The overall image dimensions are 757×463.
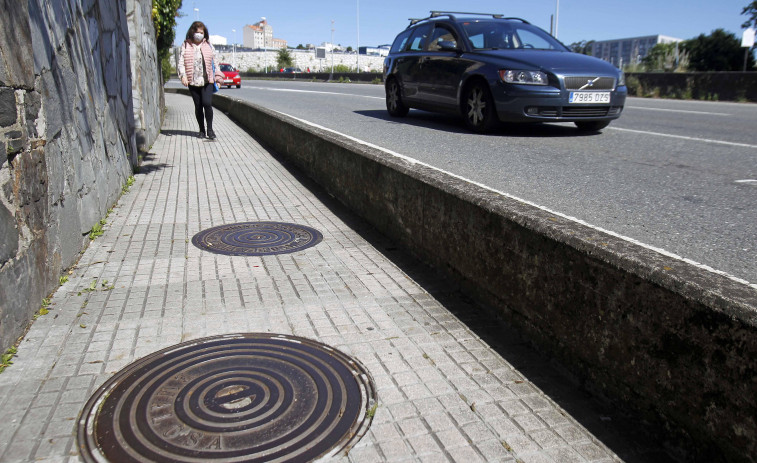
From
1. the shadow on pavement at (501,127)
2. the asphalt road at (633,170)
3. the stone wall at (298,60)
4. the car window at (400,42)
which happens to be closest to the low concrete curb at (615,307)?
the asphalt road at (633,170)

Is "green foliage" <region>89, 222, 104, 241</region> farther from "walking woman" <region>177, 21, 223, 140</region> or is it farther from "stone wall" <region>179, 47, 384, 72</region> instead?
"stone wall" <region>179, 47, 384, 72</region>

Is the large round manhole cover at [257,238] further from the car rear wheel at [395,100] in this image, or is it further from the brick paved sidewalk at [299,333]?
the car rear wheel at [395,100]

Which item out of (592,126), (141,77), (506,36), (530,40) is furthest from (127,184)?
(592,126)

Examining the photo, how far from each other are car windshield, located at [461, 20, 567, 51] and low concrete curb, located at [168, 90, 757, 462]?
6.64 meters

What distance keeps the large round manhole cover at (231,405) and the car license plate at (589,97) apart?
6.98 meters

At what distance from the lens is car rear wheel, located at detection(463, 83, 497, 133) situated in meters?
9.21

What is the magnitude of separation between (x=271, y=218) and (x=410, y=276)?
199 cm

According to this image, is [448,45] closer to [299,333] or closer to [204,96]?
[204,96]

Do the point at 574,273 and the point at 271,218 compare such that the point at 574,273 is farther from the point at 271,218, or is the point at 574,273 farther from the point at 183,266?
the point at 271,218

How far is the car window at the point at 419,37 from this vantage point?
37.2 ft

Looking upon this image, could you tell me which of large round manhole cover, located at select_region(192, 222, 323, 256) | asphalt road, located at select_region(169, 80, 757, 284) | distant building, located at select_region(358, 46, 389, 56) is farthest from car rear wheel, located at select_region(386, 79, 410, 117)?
distant building, located at select_region(358, 46, 389, 56)

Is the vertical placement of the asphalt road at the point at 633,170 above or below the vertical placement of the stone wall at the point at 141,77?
below

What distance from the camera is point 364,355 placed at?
9.49ft

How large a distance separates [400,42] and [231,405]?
11.0 meters
